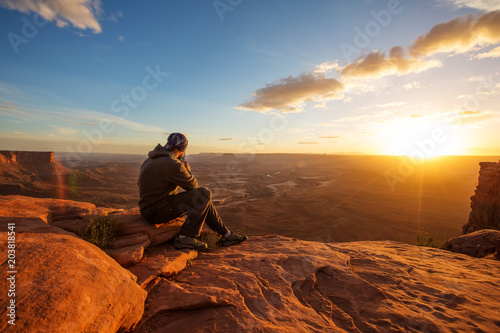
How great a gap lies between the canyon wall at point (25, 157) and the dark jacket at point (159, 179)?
193 ft

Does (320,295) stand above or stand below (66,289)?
below

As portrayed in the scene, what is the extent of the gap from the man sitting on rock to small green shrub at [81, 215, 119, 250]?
1.80 ft

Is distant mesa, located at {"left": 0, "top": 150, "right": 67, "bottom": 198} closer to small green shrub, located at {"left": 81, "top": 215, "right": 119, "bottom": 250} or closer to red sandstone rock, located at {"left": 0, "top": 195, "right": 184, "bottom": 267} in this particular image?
red sandstone rock, located at {"left": 0, "top": 195, "right": 184, "bottom": 267}

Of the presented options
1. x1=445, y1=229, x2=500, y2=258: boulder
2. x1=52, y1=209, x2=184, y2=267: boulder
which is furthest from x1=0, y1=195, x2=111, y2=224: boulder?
x1=445, y1=229, x2=500, y2=258: boulder

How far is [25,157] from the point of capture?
4525 centimetres

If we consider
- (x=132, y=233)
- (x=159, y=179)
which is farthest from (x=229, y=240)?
(x=159, y=179)

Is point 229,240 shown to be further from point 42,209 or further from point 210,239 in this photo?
point 42,209

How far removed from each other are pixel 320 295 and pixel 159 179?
320 cm

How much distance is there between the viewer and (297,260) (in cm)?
373

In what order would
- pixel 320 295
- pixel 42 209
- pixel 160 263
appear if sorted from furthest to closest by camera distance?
pixel 42 209 < pixel 160 263 < pixel 320 295

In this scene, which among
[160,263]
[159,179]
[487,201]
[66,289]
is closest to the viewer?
[66,289]

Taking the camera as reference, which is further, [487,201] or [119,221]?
[487,201]

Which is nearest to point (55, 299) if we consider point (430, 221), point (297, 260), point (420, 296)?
point (297, 260)

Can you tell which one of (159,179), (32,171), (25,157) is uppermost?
(159,179)
